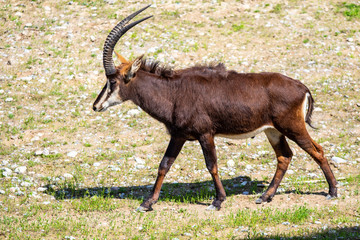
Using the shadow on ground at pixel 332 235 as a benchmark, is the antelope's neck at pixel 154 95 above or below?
above

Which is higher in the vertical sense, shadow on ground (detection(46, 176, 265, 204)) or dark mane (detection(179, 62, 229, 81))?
dark mane (detection(179, 62, 229, 81))

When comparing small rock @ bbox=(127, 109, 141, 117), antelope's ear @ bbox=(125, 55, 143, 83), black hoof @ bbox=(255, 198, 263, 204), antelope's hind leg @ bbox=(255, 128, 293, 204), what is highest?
antelope's ear @ bbox=(125, 55, 143, 83)

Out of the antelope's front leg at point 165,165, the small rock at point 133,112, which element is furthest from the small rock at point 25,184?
the small rock at point 133,112

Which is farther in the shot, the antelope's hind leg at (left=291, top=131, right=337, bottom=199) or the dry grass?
the antelope's hind leg at (left=291, top=131, right=337, bottom=199)

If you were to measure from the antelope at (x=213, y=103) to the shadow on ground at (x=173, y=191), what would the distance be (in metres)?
0.67

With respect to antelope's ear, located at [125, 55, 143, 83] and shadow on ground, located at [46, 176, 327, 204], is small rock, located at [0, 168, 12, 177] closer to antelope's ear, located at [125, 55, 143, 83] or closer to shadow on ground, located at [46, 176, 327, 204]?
shadow on ground, located at [46, 176, 327, 204]

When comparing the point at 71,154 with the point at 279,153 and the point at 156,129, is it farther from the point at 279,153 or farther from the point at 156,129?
the point at 279,153

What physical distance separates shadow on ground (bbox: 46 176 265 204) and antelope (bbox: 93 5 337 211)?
67 centimetres

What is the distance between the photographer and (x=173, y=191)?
11.8 metres

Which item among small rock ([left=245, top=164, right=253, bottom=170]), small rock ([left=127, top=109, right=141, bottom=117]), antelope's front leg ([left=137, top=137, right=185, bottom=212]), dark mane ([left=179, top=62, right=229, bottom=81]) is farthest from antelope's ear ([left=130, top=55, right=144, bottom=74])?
small rock ([left=127, top=109, right=141, bottom=117])

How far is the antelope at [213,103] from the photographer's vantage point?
10.5m

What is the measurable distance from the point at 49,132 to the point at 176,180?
448 cm

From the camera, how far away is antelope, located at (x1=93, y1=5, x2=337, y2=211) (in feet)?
34.6

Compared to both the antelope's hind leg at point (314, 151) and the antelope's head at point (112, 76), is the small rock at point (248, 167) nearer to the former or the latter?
the antelope's hind leg at point (314, 151)
